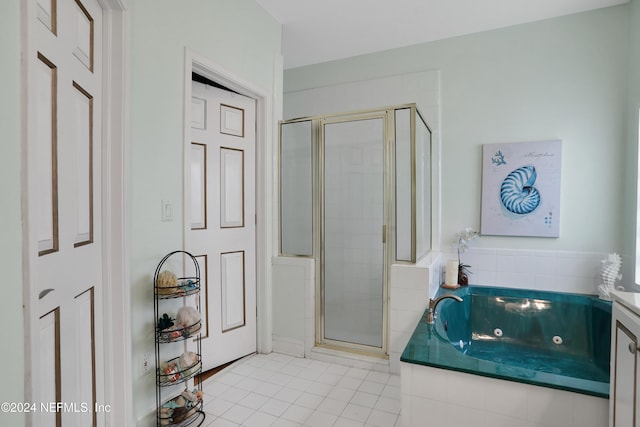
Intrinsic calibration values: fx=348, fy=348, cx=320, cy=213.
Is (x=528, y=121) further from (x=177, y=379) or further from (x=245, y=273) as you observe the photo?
(x=177, y=379)

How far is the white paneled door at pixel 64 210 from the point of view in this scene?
2.92ft

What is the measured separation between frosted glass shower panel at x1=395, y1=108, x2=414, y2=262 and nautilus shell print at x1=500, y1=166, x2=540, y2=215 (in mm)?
1029

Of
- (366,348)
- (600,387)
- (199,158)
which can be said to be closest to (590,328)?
(600,387)

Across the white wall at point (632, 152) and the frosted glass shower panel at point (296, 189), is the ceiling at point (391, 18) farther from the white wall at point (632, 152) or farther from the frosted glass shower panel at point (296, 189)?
the frosted glass shower panel at point (296, 189)

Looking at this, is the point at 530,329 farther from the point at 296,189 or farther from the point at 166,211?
the point at 166,211

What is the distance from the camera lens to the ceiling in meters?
2.73

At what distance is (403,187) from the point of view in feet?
8.68

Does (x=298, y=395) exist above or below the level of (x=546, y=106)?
below

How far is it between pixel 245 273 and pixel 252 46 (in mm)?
1771

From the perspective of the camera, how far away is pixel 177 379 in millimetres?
1805

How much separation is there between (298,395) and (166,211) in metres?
1.42

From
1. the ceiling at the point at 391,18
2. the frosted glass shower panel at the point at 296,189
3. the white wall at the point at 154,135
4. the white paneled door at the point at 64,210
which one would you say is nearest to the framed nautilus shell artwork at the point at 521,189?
the ceiling at the point at 391,18

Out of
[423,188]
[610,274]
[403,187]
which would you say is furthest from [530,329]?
[403,187]

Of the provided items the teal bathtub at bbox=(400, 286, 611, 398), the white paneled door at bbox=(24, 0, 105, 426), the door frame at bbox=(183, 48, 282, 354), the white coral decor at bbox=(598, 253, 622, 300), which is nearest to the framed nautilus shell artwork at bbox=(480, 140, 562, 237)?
the white coral decor at bbox=(598, 253, 622, 300)
